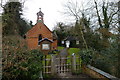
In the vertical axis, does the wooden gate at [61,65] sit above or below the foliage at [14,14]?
below

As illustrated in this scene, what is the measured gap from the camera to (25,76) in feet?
12.0

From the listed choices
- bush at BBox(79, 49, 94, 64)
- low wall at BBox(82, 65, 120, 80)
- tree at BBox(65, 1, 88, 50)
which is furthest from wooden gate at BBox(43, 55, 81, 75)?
tree at BBox(65, 1, 88, 50)

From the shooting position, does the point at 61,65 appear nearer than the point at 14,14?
Yes

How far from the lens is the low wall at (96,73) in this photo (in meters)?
4.10

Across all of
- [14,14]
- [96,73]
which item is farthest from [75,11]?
[96,73]

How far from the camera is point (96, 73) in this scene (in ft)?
16.5

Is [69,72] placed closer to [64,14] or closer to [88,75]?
[88,75]

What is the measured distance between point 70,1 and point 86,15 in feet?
10.2

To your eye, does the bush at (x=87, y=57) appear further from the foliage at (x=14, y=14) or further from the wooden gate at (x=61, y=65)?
the foliage at (x=14, y=14)

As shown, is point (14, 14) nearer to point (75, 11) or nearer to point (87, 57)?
point (75, 11)

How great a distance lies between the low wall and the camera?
13.4 feet

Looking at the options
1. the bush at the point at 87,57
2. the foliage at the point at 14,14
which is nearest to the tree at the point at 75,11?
the foliage at the point at 14,14

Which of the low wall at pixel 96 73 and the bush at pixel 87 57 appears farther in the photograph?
the bush at pixel 87 57

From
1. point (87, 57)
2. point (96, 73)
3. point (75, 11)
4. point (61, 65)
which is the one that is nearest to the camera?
point (96, 73)
